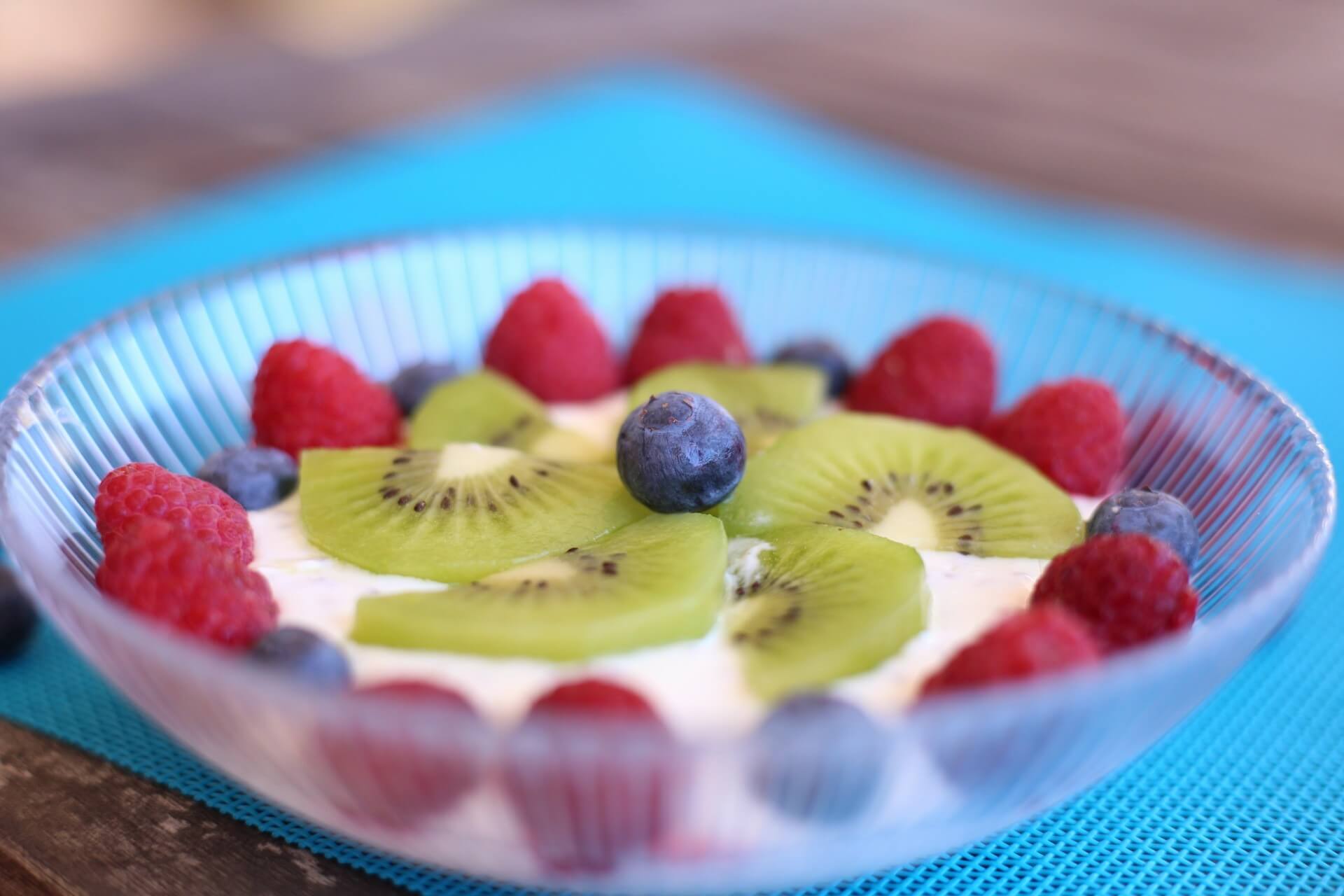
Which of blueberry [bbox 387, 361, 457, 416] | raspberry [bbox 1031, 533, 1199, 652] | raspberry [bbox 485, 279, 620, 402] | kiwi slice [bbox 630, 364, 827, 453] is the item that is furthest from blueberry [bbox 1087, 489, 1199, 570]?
blueberry [bbox 387, 361, 457, 416]

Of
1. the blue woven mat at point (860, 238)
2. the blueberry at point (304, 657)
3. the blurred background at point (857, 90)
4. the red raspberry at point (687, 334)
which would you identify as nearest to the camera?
the blueberry at point (304, 657)

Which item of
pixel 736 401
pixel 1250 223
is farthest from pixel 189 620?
pixel 1250 223

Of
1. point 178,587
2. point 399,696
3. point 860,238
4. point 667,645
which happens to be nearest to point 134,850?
point 178,587

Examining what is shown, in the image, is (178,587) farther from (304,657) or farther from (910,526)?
(910,526)

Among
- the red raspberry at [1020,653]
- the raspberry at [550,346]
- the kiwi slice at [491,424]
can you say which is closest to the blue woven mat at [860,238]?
the red raspberry at [1020,653]

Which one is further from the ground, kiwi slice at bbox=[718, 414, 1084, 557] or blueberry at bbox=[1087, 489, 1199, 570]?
blueberry at bbox=[1087, 489, 1199, 570]

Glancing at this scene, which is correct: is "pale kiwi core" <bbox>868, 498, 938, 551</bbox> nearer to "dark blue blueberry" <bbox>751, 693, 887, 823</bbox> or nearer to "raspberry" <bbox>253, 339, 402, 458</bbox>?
"dark blue blueberry" <bbox>751, 693, 887, 823</bbox>

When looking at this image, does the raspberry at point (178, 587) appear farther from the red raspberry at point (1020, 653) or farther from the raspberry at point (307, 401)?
the red raspberry at point (1020, 653)
